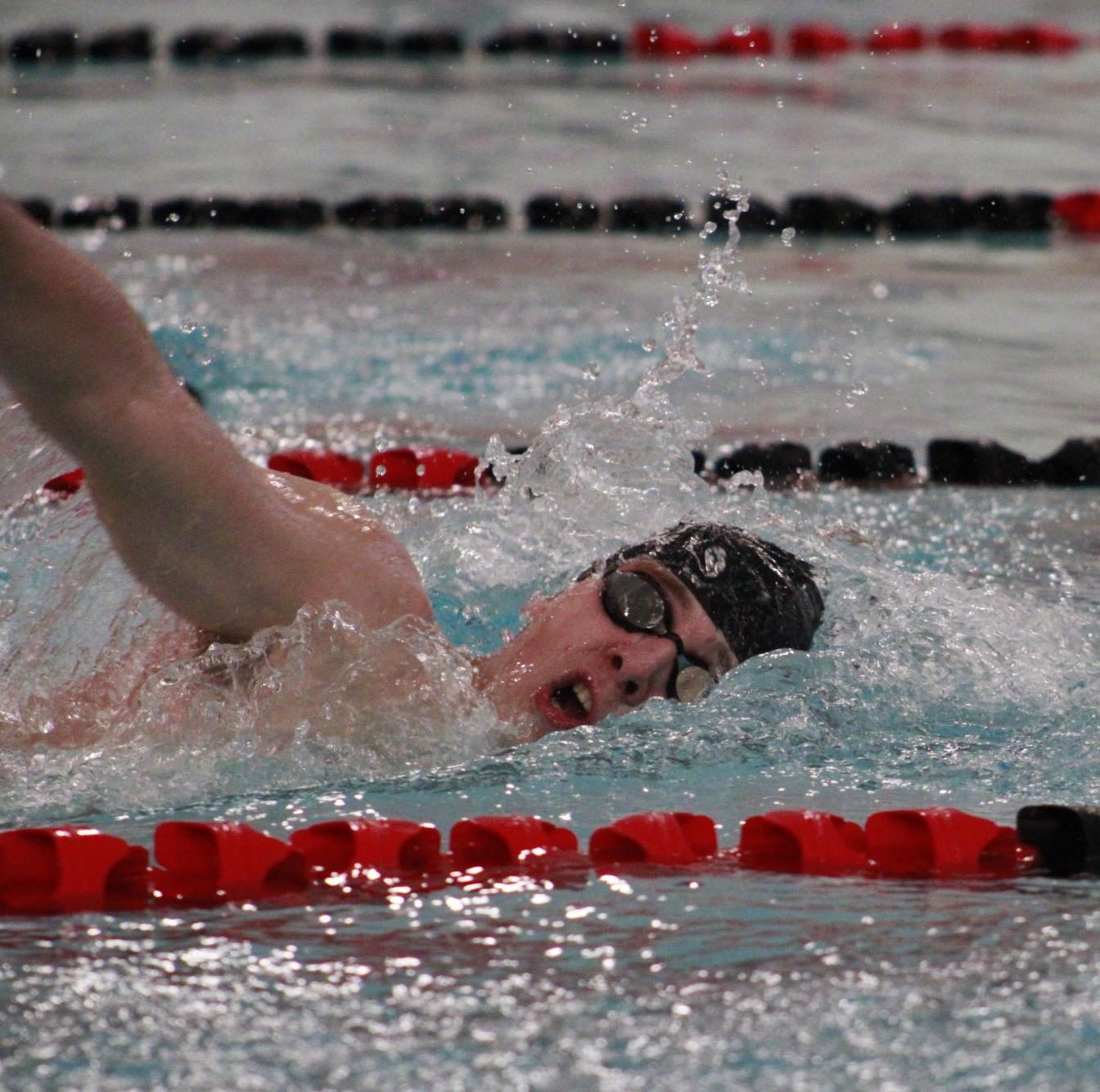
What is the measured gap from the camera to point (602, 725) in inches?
102

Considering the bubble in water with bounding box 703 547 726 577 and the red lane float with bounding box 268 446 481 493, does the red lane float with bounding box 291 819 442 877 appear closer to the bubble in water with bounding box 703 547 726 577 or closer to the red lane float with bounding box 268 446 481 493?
the bubble in water with bounding box 703 547 726 577

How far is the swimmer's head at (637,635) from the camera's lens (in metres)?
2.57

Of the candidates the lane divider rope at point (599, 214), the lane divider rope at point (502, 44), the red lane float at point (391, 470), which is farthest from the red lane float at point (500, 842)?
the lane divider rope at point (502, 44)

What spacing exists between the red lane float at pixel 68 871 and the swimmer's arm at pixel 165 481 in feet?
1.02

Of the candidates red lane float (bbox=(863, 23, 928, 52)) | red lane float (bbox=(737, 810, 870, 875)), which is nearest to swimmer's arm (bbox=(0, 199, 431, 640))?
red lane float (bbox=(737, 810, 870, 875))

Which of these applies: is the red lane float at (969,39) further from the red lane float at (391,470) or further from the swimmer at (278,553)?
the swimmer at (278,553)

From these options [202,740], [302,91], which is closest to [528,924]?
[202,740]

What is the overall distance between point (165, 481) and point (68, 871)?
443mm

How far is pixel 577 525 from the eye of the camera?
3645 mm

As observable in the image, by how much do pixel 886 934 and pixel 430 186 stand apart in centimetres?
573

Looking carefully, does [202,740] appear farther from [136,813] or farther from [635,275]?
[635,275]

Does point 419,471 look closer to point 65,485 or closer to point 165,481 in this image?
point 65,485

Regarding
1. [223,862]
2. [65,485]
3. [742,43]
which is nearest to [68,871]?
[223,862]

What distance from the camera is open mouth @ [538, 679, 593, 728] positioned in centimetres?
258
